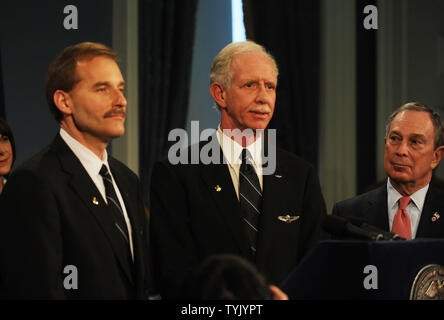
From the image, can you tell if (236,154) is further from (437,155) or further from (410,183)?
(437,155)

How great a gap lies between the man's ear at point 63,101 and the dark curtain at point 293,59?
11.5 feet

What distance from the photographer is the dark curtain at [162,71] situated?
16.7 feet

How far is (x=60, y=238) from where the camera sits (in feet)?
6.45

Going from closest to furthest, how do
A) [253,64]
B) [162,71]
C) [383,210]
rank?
[253,64]
[383,210]
[162,71]

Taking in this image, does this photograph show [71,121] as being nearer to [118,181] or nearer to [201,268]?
[118,181]

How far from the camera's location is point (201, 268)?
153cm

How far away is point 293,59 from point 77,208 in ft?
12.8

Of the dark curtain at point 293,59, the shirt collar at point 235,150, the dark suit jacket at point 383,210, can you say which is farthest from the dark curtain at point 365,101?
the shirt collar at point 235,150

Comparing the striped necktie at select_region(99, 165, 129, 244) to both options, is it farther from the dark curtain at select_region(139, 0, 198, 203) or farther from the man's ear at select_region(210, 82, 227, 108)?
the dark curtain at select_region(139, 0, 198, 203)

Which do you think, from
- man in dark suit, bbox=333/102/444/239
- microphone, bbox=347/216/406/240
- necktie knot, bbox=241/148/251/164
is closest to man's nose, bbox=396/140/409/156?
man in dark suit, bbox=333/102/444/239

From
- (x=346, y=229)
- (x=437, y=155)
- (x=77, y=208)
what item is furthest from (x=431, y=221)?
(x=77, y=208)

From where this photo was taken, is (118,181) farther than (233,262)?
Yes

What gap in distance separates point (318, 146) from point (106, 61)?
12.6ft
